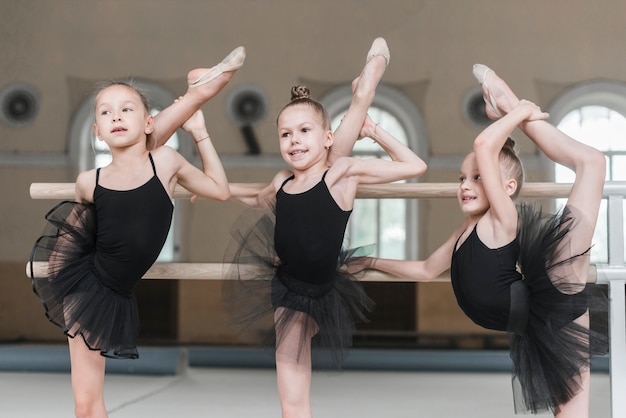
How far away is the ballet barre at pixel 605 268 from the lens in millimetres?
2158

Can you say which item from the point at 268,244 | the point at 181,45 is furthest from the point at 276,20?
the point at 268,244

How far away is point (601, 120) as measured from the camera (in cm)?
838

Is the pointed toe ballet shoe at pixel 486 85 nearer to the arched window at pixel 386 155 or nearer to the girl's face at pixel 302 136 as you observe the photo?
the girl's face at pixel 302 136

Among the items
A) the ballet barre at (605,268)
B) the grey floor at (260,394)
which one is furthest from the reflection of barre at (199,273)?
the grey floor at (260,394)

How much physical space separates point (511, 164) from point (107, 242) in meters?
1.05

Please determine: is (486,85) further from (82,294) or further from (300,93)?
(82,294)

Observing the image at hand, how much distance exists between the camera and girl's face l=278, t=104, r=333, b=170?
2033 millimetres

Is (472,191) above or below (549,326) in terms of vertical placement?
above

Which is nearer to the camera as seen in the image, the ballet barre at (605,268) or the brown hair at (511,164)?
the brown hair at (511,164)

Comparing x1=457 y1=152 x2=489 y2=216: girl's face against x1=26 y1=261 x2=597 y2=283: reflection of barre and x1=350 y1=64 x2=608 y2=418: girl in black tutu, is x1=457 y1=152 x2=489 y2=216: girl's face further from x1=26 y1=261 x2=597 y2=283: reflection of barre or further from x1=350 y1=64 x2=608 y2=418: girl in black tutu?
x1=26 y1=261 x2=597 y2=283: reflection of barre

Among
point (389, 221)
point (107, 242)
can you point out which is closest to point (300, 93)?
point (107, 242)

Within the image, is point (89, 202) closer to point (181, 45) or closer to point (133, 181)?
point (133, 181)

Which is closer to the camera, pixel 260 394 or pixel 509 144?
pixel 509 144

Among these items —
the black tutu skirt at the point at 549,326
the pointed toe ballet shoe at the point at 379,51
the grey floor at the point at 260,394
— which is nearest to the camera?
the black tutu skirt at the point at 549,326
